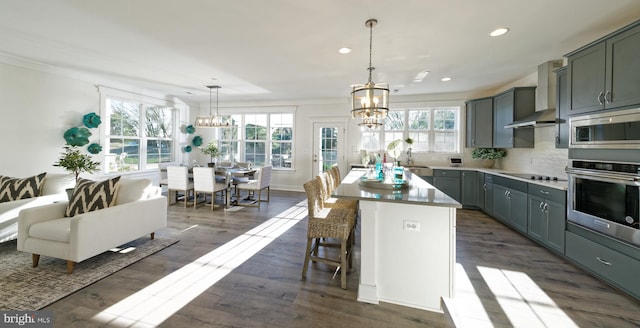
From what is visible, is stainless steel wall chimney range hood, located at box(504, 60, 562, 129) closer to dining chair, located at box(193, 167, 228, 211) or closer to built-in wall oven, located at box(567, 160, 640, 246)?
built-in wall oven, located at box(567, 160, 640, 246)

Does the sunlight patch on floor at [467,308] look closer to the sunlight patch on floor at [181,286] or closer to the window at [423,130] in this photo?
the sunlight patch on floor at [181,286]

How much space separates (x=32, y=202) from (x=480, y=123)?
733cm

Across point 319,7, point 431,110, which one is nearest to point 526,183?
point 431,110

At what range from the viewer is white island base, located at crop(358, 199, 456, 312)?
1.98 m

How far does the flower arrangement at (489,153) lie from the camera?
526cm

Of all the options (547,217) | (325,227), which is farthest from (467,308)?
(547,217)

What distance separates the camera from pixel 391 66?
409 cm

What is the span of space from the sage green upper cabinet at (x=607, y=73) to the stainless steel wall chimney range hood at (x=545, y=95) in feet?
2.55

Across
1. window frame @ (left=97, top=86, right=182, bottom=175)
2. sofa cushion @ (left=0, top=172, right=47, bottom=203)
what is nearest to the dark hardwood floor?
sofa cushion @ (left=0, top=172, right=47, bottom=203)

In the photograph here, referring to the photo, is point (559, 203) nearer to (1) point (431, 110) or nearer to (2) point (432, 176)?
(2) point (432, 176)

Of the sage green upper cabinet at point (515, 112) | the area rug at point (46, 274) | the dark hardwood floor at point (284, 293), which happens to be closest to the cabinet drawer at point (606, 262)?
the dark hardwood floor at point (284, 293)

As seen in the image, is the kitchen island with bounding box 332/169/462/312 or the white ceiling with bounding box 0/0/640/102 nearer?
the kitchen island with bounding box 332/169/462/312

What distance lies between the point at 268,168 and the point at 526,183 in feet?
14.6

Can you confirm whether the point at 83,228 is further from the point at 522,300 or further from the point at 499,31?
the point at 499,31
